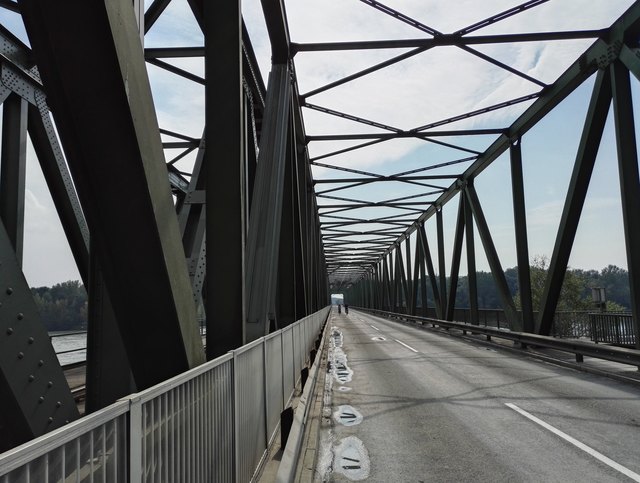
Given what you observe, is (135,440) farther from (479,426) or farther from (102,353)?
(479,426)

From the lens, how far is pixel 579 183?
12.2m

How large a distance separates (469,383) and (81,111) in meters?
9.45

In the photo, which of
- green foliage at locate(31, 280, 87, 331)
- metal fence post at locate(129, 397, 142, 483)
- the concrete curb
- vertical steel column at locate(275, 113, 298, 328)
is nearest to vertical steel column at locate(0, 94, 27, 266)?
the concrete curb

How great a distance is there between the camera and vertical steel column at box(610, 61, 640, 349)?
10.4 meters

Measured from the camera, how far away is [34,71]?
6.79 m

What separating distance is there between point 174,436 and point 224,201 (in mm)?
2497

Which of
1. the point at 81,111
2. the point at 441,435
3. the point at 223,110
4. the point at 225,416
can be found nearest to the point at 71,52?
the point at 81,111

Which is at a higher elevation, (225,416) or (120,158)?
(120,158)

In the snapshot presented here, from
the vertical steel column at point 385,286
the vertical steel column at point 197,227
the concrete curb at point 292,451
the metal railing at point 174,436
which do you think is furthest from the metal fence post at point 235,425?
the vertical steel column at point 385,286

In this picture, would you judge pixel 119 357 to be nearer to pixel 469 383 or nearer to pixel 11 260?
pixel 11 260

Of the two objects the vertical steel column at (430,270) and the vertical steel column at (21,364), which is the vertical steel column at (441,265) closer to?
the vertical steel column at (430,270)

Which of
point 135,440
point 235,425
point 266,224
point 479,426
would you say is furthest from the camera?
point 266,224

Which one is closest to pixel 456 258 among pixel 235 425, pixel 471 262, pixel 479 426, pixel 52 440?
pixel 471 262

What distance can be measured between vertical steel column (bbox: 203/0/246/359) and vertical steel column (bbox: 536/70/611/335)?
32.6 feet
